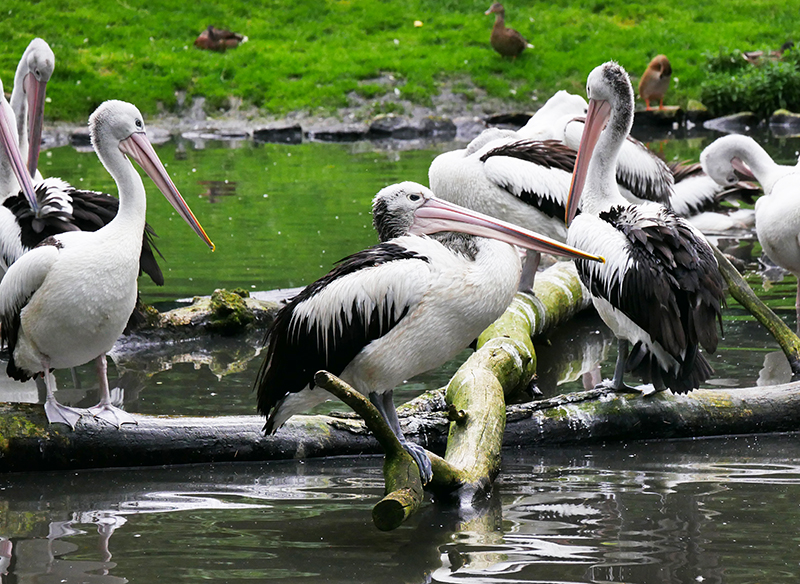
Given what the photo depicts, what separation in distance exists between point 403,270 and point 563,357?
252 centimetres

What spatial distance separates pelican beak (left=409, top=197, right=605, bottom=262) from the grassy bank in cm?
1767

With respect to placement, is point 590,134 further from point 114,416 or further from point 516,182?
point 114,416

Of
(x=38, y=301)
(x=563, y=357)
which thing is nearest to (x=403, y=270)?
(x=38, y=301)

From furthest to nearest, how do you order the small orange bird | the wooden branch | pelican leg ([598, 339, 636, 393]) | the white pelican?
the small orange bird → the white pelican → the wooden branch → pelican leg ([598, 339, 636, 393])

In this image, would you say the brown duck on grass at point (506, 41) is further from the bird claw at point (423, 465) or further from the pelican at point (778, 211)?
the bird claw at point (423, 465)

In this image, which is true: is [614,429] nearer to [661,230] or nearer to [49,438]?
[661,230]

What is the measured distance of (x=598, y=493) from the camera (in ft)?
11.9

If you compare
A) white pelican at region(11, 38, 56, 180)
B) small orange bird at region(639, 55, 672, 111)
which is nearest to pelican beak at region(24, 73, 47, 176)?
white pelican at region(11, 38, 56, 180)

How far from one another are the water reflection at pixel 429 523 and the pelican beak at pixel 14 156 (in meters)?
1.63

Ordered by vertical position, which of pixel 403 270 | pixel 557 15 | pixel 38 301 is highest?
pixel 557 15

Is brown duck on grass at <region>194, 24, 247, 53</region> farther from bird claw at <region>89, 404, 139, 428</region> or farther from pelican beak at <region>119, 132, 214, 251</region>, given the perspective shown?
bird claw at <region>89, 404, 139, 428</region>

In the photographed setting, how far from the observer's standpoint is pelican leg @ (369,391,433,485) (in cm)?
330

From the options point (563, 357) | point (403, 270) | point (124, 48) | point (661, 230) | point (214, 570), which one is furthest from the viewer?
point (124, 48)

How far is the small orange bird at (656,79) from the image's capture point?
61.5 feet
